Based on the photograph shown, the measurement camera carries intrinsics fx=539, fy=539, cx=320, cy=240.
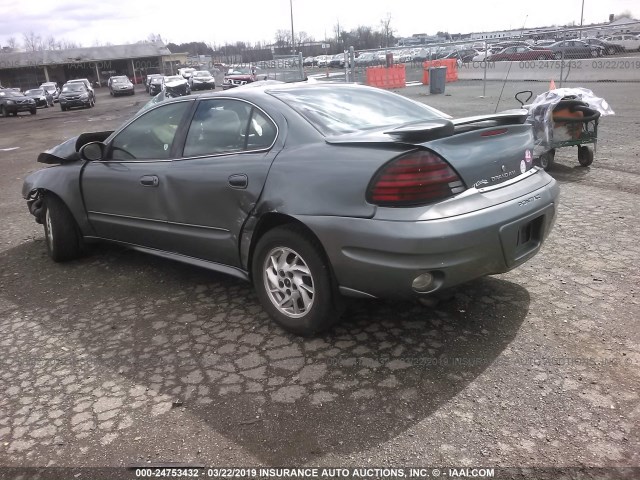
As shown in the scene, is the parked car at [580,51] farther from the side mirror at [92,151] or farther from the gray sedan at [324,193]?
the side mirror at [92,151]

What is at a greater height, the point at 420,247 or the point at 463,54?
the point at 463,54

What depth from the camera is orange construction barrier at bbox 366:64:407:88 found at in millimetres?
25047

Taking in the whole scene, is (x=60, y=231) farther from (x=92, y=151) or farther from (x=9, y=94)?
(x=9, y=94)

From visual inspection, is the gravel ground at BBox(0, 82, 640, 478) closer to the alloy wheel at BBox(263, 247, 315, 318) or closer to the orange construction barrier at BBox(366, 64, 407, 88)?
the alloy wheel at BBox(263, 247, 315, 318)

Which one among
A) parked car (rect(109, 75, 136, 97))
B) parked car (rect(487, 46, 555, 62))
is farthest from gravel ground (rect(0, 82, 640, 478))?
parked car (rect(109, 75, 136, 97))

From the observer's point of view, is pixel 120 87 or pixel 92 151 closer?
pixel 92 151

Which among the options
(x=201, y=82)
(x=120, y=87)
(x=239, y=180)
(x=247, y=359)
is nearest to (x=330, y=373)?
(x=247, y=359)

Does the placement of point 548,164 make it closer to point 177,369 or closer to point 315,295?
point 315,295

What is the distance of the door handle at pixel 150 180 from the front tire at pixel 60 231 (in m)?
1.25

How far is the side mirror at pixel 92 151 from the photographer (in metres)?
4.55

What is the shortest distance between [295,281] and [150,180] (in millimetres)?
1560

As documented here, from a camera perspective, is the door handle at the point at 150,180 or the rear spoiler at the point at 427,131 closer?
the rear spoiler at the point at 427,131

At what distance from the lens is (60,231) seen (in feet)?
16.3

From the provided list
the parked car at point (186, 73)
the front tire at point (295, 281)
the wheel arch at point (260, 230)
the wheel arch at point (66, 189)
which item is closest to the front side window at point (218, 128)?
the wheel arch at point (260, 230)
